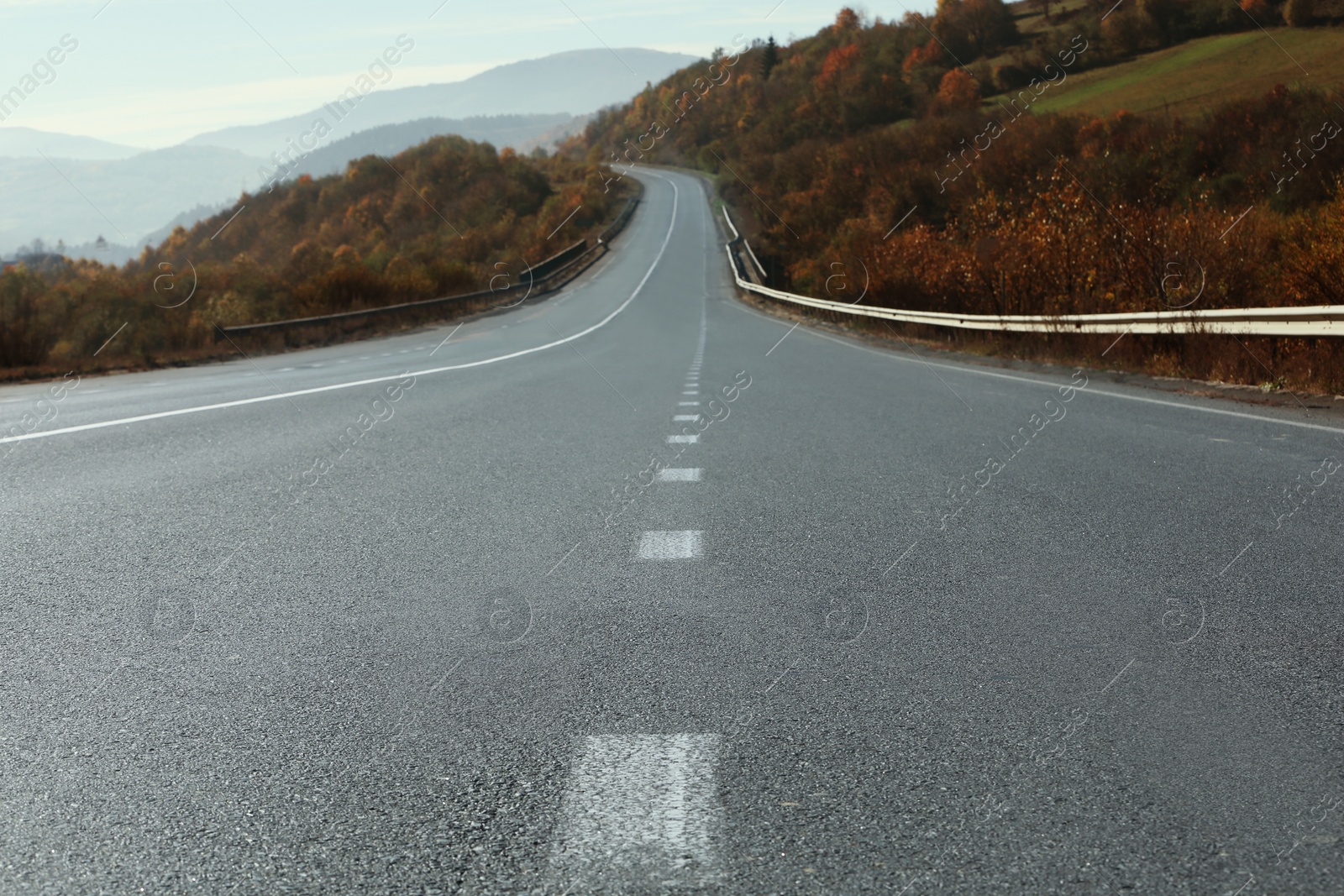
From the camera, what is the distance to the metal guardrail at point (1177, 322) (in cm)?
1178

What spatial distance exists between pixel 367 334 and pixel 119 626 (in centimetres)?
2827

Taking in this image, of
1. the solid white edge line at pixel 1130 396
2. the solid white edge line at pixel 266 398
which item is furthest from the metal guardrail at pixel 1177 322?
the solid white edge line at pixel 266 398

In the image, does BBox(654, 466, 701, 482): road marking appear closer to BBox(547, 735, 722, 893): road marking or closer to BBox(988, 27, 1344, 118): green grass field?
BBox(547, 735, 722, 893): road marking

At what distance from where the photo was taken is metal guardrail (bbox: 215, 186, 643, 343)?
28.4 m

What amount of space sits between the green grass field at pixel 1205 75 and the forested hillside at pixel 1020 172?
1034 millimetres

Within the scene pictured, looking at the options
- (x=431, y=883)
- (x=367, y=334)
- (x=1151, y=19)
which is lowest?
(x=367, y=334)

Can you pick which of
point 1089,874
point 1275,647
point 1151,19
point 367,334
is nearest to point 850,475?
point 1275,647

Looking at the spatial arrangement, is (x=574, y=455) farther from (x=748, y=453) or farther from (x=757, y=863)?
(x=757, y=863)

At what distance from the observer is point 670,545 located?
6.29 metres

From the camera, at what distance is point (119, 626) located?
4844 millimetres

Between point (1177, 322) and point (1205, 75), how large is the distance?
6085cm

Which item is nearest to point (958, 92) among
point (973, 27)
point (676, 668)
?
point (973, 27)

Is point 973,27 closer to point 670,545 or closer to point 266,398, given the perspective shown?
point 266,398

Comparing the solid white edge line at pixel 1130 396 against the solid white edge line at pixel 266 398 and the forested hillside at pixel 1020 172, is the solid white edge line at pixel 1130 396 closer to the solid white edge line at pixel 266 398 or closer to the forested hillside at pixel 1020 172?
the forested hillside at pixel 1020 172
